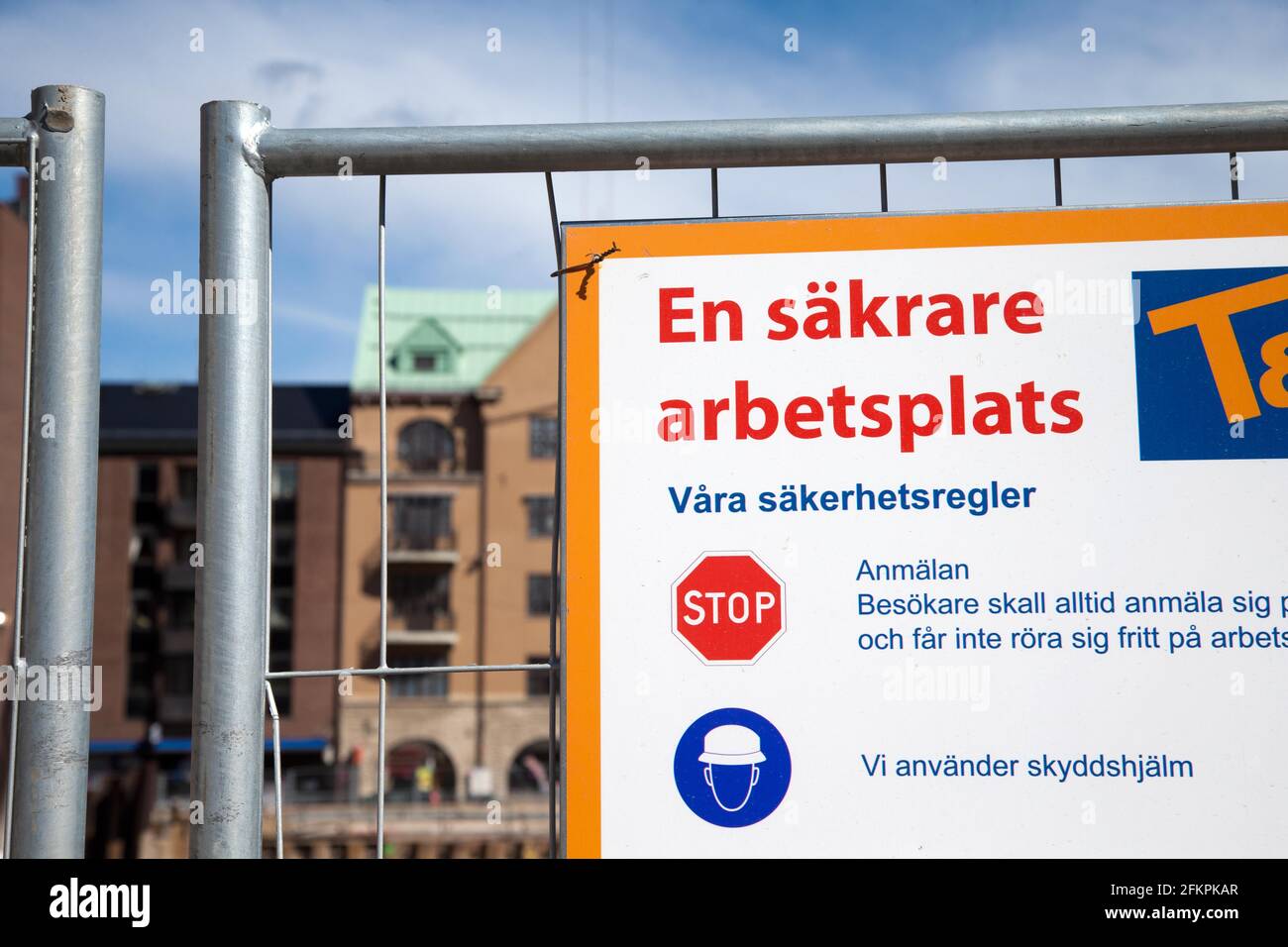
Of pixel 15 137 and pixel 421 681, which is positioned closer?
pixel 15 137

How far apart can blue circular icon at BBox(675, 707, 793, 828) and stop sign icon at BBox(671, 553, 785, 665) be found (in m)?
0.13

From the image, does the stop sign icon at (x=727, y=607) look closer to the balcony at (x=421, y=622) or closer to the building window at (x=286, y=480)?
the balcony at (x=421, y=622)

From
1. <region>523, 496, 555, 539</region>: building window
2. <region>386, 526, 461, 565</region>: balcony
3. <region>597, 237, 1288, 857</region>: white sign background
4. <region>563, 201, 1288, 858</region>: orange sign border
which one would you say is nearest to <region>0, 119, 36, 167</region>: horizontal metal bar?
<region>563, 201, 1288, 858</region>: orange sign border

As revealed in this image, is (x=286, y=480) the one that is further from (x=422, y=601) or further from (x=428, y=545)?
(x=422, y=601)

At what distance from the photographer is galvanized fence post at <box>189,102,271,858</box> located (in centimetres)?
264

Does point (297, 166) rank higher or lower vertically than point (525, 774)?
higher

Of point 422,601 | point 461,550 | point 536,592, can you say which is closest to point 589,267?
point 536,592

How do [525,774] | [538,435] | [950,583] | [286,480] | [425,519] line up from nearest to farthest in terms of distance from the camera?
[950,583] < [525,774] < [538,435] < [425,519] < [286,480]

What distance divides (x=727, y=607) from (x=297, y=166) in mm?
1365

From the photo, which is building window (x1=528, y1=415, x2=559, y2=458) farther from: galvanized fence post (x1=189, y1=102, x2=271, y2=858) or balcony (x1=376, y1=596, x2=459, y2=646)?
galvanized fence post (x1=189, y1=102, x2=271, y2=858)

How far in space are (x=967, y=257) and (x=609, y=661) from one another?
1.18 meters

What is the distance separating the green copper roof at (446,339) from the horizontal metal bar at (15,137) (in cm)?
4444

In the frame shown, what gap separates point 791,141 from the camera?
2668 millimetres
